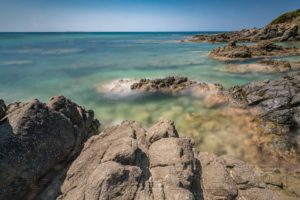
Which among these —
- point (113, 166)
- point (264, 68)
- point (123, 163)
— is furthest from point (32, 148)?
point (264, 68)

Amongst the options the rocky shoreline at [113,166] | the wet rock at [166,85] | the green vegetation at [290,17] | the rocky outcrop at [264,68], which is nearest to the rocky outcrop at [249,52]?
the rocky outcrop at [264,68]

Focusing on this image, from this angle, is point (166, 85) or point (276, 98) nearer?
point (276, 98)

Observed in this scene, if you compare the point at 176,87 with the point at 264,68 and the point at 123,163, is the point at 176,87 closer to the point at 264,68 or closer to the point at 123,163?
the point at 264,68

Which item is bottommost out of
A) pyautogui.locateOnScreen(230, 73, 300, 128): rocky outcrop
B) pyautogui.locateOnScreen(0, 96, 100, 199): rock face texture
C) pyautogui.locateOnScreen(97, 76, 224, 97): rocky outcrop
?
pyautogui.locateOnScreen(97, 76, 224, 97): rocky outcrop

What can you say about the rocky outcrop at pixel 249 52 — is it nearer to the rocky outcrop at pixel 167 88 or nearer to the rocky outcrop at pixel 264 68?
the rocky outcrop at pixel 264 68

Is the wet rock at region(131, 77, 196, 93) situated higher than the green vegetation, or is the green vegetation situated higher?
the green vegetation

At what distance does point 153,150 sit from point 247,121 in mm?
8838

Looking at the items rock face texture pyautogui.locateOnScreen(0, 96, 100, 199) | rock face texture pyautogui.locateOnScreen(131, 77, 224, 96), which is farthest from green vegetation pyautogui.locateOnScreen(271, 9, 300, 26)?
rock face texture pyautogui.locateOnScreen(0, 96, 100, 199)

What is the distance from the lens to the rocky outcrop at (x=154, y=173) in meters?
6.32

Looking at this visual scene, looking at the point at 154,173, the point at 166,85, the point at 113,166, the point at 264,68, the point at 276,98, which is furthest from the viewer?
the point at 264,68

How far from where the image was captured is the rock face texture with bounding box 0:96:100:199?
6469 millimetres

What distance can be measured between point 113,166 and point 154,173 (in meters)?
1.41

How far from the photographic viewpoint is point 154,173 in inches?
285

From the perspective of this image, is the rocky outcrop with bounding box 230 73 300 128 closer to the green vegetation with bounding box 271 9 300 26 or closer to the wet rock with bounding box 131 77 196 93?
the wet rock with bounding box 131 77 196 93
